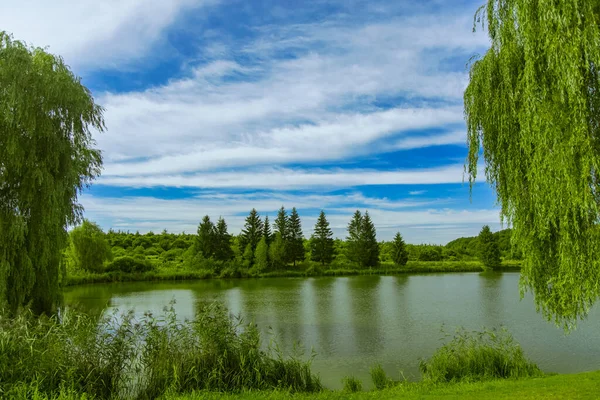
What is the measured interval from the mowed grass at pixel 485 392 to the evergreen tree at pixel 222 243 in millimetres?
46073

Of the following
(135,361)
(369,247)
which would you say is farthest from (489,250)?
(135,361)

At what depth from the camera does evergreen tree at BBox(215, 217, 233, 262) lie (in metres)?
51.2

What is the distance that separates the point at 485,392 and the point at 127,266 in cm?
4037

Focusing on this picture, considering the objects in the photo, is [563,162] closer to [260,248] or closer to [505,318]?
[505,318]

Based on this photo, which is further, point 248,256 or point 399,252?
point 399,252

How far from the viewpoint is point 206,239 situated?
5034 cm

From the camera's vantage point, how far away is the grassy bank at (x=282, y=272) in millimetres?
36938

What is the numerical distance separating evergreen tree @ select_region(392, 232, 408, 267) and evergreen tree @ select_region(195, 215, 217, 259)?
986 inches

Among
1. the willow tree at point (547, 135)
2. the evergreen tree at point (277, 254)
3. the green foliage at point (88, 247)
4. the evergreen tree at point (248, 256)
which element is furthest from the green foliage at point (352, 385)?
the evergreen tree at point (248, 256)

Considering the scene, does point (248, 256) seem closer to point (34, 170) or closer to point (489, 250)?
point (489, 250)

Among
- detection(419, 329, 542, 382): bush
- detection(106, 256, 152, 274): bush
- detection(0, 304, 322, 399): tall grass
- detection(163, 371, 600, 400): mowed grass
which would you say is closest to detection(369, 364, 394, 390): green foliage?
detection(419, 329, 542, 382): bush

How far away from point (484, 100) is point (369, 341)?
8.26m

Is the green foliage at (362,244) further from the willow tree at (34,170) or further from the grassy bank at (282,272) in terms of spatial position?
the willow tree at (34,170)

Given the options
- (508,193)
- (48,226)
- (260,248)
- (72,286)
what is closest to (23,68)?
(48,226)
